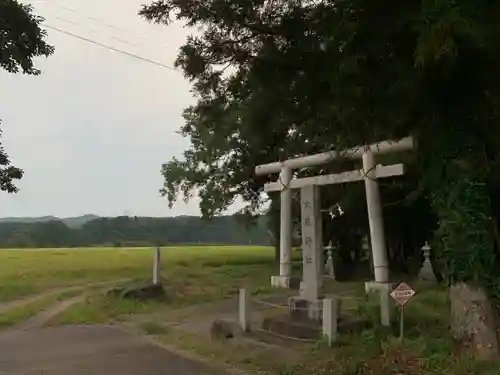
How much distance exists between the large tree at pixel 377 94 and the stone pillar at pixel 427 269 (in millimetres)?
12857

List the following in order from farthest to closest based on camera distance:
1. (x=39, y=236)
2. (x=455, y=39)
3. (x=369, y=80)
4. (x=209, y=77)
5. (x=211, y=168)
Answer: (x=39, y=236) < (x=211, y=168) < (x=209, y=77) < (x=369, y=80) < (x=455, y=39)

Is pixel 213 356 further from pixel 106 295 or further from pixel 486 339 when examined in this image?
pixel 106 295

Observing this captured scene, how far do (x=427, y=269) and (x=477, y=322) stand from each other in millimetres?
13733

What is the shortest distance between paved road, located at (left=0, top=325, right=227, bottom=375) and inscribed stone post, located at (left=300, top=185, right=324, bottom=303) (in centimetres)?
261

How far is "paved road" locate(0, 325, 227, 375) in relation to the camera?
955 cm

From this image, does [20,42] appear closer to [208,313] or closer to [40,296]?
[208,313]

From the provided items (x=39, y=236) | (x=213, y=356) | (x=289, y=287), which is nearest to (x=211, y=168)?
(x=289, y=287)

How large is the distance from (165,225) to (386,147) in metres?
54.6

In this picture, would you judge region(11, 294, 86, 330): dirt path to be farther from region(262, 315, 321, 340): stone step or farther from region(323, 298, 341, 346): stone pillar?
region(323, 298, 341, 346): stone pillar

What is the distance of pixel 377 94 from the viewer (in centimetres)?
676

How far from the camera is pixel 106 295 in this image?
19.7 m

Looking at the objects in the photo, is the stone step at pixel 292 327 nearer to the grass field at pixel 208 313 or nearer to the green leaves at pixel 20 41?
the grass field at pixel 208 313

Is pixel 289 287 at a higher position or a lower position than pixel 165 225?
lower

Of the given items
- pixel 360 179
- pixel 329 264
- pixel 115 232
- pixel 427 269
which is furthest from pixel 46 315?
pixel 115 232
